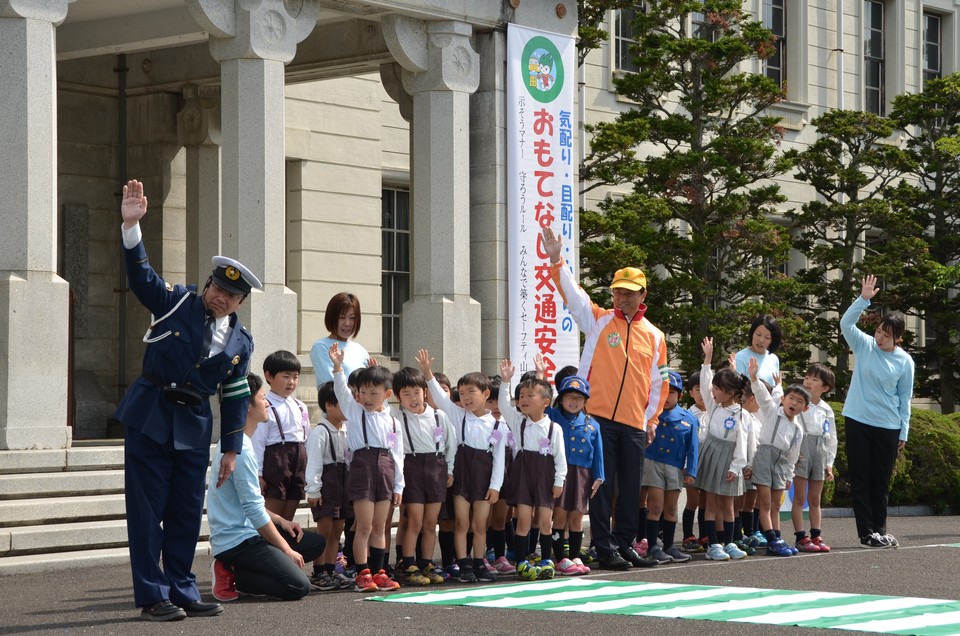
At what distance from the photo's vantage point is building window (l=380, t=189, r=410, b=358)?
21062 mm

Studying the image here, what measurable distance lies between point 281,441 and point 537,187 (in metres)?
6.28

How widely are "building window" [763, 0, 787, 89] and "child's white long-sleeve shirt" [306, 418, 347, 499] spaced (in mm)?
19507

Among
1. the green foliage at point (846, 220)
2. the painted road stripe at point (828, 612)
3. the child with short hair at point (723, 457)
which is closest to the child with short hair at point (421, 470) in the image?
the painted road stripe at point (828, 612)

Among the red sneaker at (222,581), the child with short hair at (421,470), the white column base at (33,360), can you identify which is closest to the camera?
the red sneaker at (222,581)

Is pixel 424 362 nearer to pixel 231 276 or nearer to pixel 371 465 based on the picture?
pixel 371 465

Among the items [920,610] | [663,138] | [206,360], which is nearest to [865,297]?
[920,610]

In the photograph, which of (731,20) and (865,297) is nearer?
(865,297)

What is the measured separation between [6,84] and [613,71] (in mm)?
13251

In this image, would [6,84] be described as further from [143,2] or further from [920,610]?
[920,610]

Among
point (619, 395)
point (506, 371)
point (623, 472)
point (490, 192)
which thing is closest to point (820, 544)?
point (623, 472)

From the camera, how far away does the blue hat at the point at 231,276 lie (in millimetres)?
8430

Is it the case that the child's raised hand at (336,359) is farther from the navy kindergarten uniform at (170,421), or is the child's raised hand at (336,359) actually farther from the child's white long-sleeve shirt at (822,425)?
the child's white long-sleeve shirt at (822,425)

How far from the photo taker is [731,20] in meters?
21.2

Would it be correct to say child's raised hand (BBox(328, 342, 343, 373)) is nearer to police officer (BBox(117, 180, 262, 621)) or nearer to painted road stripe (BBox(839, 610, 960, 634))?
police officer (BBox(117, 180, 262, 621))
